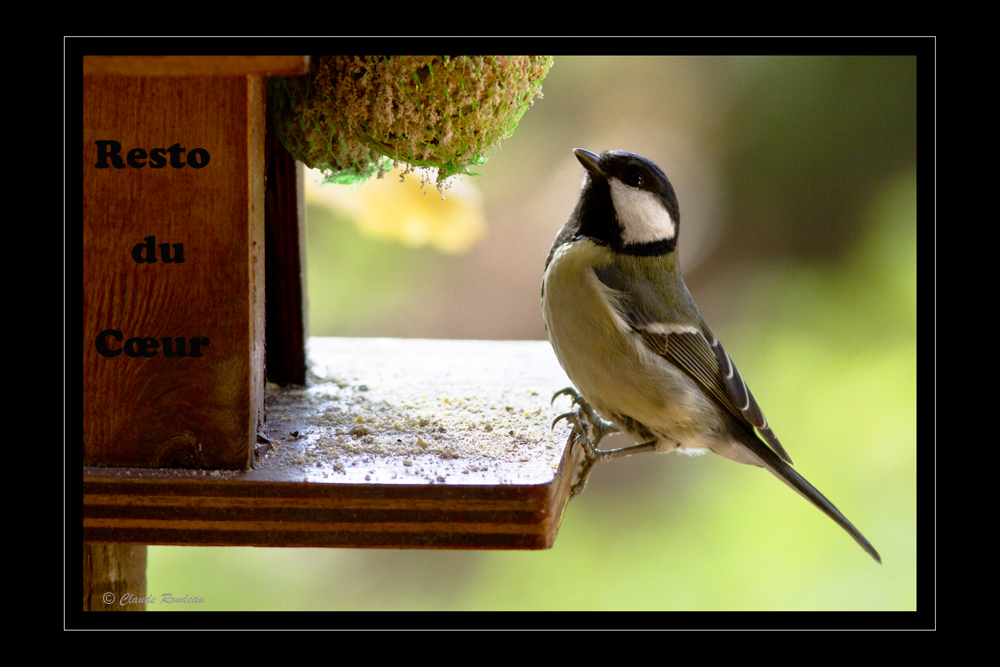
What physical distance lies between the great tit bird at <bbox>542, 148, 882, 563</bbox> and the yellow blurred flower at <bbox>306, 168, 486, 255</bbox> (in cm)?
34

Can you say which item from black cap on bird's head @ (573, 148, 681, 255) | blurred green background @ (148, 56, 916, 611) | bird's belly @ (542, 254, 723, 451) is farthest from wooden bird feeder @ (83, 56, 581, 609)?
blurred green background @ (148, 56, 916, 611)

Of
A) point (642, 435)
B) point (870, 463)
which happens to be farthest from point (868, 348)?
point (642, 435)

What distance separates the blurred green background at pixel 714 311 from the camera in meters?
2.67

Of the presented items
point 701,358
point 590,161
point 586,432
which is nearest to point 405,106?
point 590,161

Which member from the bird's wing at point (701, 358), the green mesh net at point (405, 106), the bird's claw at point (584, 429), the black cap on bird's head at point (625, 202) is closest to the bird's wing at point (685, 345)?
the bird's wing at point (701, 358)

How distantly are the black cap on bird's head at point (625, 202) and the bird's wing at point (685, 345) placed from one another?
0.11 metres

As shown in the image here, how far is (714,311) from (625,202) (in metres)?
1.80

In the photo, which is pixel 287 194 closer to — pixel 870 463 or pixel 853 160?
pixel 870 463

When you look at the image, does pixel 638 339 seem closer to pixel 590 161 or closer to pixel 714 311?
pixel 590 161

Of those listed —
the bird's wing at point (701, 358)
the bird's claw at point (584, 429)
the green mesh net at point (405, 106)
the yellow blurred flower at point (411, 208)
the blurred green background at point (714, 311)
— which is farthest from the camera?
the blurred green background at point (714, 311)

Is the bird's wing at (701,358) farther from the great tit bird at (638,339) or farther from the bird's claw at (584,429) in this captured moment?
the bird's claw at (584,429)

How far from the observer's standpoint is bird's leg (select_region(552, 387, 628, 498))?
169 cm

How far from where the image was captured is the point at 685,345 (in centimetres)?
187

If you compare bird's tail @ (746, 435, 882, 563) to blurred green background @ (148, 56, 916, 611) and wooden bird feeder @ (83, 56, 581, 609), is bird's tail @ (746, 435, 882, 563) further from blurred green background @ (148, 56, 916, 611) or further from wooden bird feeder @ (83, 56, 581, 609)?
blurred green background @ (148, 56, 916, 611)
